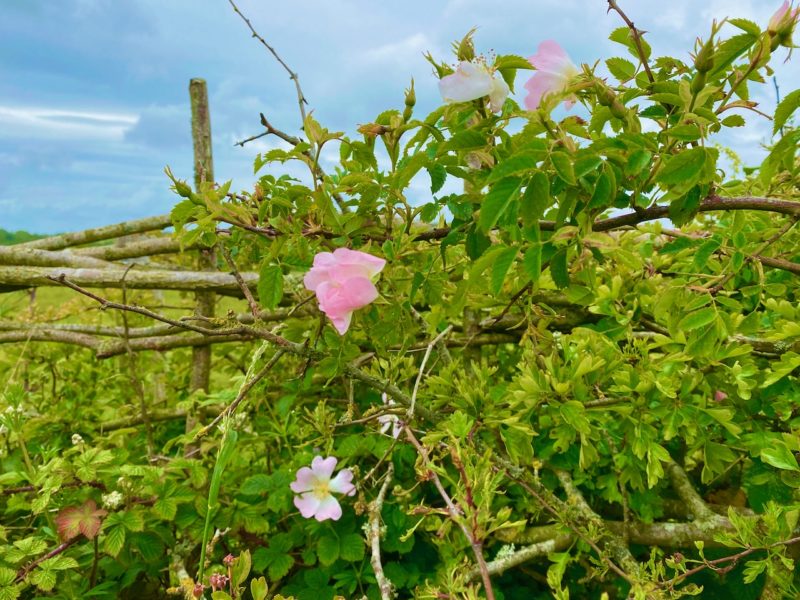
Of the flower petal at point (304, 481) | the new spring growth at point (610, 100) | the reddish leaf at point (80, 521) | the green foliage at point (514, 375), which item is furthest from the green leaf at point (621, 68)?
the reddish leaf at point (80, 521)

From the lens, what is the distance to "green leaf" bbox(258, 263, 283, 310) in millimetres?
1054

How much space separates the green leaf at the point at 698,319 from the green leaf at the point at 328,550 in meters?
0.94

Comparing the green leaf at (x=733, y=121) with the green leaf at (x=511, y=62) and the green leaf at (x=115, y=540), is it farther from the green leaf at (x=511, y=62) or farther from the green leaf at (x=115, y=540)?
the green leaf at (x=115, y=540)

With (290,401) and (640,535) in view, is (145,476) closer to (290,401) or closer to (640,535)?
(290,401)

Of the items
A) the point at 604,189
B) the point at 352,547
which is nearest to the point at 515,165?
the point at 604,189

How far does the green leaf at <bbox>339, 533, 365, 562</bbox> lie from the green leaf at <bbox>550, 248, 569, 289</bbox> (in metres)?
0.84

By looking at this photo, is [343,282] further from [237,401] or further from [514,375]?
[514,375]

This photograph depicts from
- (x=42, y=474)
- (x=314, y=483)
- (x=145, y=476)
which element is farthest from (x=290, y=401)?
(x=42, y=474)

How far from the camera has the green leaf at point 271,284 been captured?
105cm

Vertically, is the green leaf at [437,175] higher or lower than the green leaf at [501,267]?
higher

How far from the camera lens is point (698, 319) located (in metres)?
0.95

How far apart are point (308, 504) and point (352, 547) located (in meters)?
0.15

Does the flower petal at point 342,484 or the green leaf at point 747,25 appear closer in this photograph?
the green leaf at point 747,25

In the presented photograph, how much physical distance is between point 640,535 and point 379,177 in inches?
43.0
